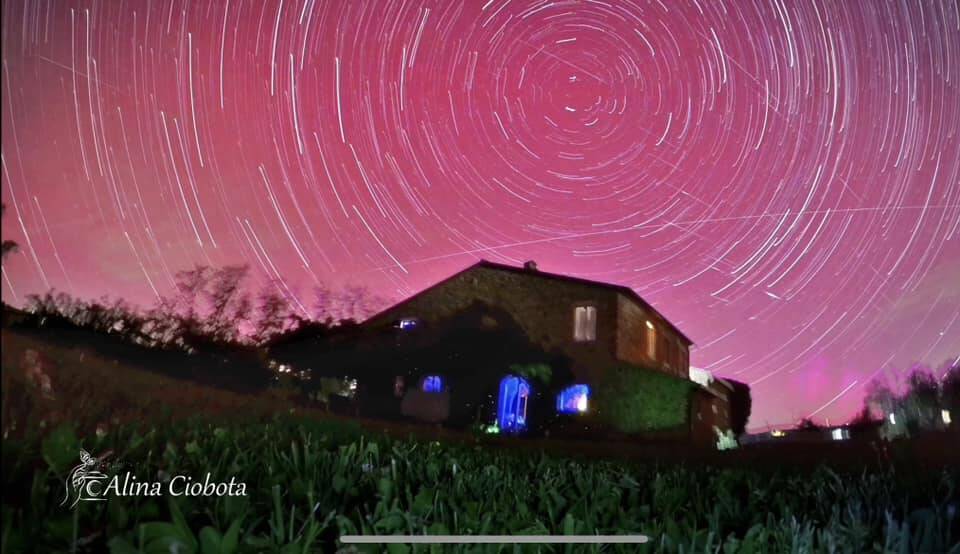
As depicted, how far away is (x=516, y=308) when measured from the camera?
1869cm

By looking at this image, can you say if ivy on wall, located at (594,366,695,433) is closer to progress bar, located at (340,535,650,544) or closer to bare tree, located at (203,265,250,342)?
bare tree, located at (203,265,250,342)

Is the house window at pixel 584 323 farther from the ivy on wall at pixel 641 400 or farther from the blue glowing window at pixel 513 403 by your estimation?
the blue glowing window at pixel 513 403

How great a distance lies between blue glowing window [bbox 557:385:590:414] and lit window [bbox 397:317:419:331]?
4.60 meters

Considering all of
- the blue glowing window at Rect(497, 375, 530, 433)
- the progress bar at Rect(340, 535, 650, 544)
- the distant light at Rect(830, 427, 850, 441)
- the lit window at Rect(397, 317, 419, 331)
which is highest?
the lit window at Rect(397, 317, 419, 331)

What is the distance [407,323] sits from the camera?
18.1 meters

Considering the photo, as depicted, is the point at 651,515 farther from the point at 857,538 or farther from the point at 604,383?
the point at 604,383

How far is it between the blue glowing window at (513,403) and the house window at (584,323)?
9.75 ft

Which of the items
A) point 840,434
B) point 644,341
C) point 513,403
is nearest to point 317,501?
point 840,434

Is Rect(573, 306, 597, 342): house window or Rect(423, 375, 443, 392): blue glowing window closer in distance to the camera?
Rect(423, 375, 443, 392): blue glowing window

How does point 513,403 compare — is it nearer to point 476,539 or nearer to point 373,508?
point 373,508

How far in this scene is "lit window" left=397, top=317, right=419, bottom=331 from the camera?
17984mm

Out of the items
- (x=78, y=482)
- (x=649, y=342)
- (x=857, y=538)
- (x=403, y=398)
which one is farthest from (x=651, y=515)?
(x=649, y=342)

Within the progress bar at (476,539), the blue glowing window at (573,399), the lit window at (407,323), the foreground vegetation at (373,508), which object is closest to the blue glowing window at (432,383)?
the lit window at (407,323)

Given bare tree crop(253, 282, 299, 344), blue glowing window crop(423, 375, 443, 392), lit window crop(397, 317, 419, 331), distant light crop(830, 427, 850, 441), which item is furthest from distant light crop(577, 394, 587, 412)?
distant light crop(830, 427, 850, 441)
